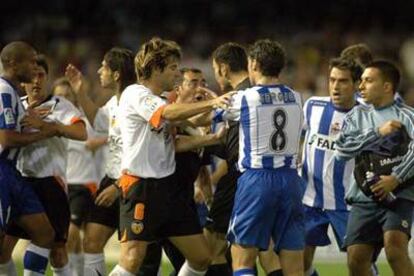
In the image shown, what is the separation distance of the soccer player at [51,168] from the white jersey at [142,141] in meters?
1.12

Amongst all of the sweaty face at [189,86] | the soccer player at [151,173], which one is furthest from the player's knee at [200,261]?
the sweaty face at [189,86]

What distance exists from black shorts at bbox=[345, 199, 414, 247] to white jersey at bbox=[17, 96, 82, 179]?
105 inches

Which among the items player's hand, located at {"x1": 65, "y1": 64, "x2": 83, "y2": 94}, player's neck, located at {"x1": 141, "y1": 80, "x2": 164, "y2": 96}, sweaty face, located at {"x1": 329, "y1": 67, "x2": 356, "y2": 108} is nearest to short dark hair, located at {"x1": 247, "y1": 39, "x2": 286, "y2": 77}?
player's neck, located at {"x1": 141, "y1": 80, "x2": 164, "y2": 96}

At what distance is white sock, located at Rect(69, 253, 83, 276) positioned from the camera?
530 inches

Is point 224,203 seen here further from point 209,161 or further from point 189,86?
point 189,86

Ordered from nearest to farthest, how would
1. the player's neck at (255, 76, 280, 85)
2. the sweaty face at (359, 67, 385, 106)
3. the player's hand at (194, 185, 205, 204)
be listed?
the player's neck at (255, 76, 280, 85) → the sweaty face at (359, 67, 385, 106) → the player's hand at (194, 185, 205, 204)

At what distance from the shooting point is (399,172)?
10375 mm

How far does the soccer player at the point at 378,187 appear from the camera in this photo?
10367 mm

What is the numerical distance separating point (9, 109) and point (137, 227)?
1.56 metres

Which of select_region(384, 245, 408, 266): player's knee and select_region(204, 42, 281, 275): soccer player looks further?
select_region(204, 42, 281, 275): soccer player

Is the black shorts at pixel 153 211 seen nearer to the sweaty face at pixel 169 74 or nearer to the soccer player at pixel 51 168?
the sweaty face at pixel 169 74

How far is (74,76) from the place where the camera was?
1211cm

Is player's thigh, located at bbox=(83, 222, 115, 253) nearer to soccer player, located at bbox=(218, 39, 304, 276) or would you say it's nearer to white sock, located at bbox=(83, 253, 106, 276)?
white sock, located at bbox=(83, 253, 106, 276)

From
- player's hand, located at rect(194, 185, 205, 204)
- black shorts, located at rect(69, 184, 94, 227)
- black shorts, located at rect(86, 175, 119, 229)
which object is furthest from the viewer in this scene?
black shorts, located at rect(69, 184, 94, 227)
